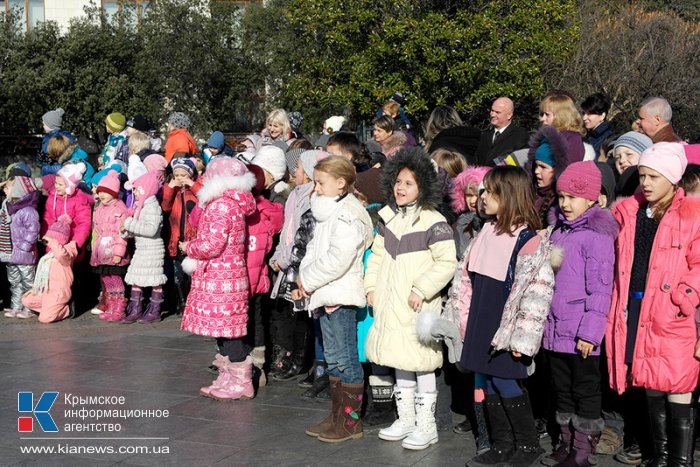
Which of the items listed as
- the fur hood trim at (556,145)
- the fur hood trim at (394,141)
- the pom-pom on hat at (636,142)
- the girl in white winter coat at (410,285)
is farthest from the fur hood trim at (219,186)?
the pom-pom on hat at (636,142)

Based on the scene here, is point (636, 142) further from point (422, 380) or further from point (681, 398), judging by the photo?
point (422, 380)

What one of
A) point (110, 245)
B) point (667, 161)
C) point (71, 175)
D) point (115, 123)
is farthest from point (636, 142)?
point (115, 123)

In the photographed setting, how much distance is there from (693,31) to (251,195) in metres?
26.0

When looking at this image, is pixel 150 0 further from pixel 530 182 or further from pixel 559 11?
pixel 530 182

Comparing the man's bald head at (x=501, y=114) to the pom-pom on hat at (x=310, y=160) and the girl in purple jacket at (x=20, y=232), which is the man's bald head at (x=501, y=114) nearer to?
the pom-pom on hat at (x=310, y=160)

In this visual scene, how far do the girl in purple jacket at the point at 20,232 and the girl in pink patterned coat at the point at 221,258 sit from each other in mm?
4350

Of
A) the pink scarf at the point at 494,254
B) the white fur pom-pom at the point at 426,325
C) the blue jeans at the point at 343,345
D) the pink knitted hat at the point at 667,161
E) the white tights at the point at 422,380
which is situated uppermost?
the pink knitted hat at the point at 667,161

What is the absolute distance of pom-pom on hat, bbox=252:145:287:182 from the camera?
8086 mm

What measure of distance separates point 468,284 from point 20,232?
683cm

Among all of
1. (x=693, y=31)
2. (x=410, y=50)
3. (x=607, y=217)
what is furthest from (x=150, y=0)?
(x=607, y=217)

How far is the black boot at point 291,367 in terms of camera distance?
8000 millimetres

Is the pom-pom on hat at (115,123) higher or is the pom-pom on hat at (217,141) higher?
the pom-pom on hat at (115,123)

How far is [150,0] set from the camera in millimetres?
34469

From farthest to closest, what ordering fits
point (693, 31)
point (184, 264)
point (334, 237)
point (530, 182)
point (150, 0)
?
point (150, 0), point (693, 31), point (184, 264), point (334, 237), point (530, 182)
